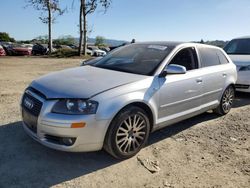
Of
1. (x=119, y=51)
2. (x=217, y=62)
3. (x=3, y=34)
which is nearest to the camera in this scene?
(x=119, y=51)

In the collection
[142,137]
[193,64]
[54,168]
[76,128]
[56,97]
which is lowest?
[54,168]

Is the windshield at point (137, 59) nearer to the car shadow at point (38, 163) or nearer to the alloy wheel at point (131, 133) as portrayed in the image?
the alloy wheel at point (131, 133)

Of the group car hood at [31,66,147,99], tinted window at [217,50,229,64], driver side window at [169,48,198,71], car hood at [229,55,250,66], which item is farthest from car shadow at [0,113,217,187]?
car hood at [229,55,250,66]

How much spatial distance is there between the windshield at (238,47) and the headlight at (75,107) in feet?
22.6

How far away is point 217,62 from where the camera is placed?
18.9 ft

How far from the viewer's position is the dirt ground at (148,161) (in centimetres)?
337

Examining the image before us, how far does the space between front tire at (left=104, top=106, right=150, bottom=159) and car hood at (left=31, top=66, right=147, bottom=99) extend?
0.43 metres

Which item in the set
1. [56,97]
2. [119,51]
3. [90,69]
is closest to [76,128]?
[56,97]

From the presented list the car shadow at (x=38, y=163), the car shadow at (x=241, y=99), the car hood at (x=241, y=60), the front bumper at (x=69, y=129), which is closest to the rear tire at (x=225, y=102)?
the car shadow at (x=241, y=99)

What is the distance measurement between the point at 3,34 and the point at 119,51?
2671 inches

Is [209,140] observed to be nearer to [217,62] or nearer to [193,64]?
[193,64]

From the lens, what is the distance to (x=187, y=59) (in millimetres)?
4980

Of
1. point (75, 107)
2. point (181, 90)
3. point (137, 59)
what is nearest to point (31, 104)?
point (75, 107)

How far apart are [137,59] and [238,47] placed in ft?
18.5
